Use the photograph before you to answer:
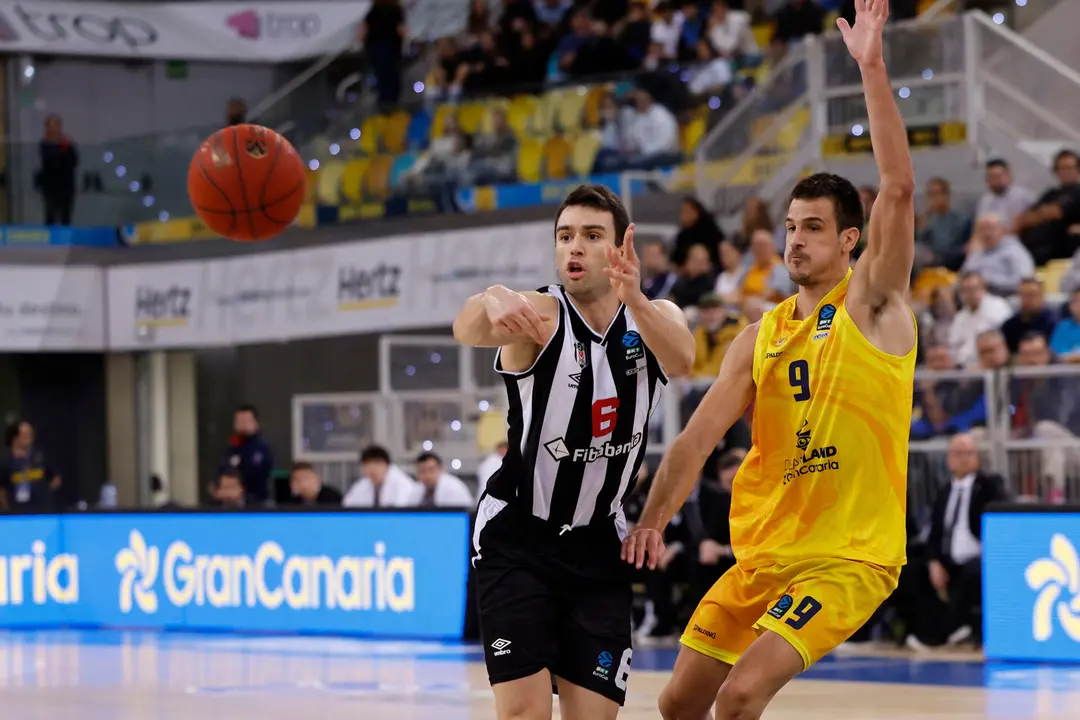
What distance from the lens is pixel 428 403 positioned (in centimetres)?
1784

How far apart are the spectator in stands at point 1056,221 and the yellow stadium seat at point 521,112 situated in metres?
6.12

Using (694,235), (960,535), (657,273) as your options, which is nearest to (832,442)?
(960,535)

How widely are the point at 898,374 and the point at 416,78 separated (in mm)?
20369

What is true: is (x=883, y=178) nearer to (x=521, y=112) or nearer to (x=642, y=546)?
(x=642, y=546)

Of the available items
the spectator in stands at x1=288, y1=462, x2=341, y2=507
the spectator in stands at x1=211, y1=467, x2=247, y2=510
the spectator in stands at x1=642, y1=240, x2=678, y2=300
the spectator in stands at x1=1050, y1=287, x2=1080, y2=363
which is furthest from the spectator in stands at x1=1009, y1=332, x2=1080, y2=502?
the spectator in stands at x1=211, y1=467, x2=247, y2=510

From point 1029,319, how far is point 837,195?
8.67 metres

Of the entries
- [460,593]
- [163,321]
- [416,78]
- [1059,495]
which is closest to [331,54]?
[416,78]

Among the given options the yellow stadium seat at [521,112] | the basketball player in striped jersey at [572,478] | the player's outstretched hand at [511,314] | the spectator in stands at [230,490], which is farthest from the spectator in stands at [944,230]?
the player's outstretched hand at [511,314]

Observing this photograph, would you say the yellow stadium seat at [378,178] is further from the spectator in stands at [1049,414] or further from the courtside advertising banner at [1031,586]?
the courtside advertising banner at [1031,586]

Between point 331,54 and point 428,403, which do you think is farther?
point 331,54

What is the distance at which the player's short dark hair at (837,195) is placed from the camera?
6.07m

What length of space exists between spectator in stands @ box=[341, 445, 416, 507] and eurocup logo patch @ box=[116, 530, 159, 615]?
1927 mm

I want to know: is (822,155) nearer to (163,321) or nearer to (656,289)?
(656,289)

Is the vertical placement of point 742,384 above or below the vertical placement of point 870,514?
above
